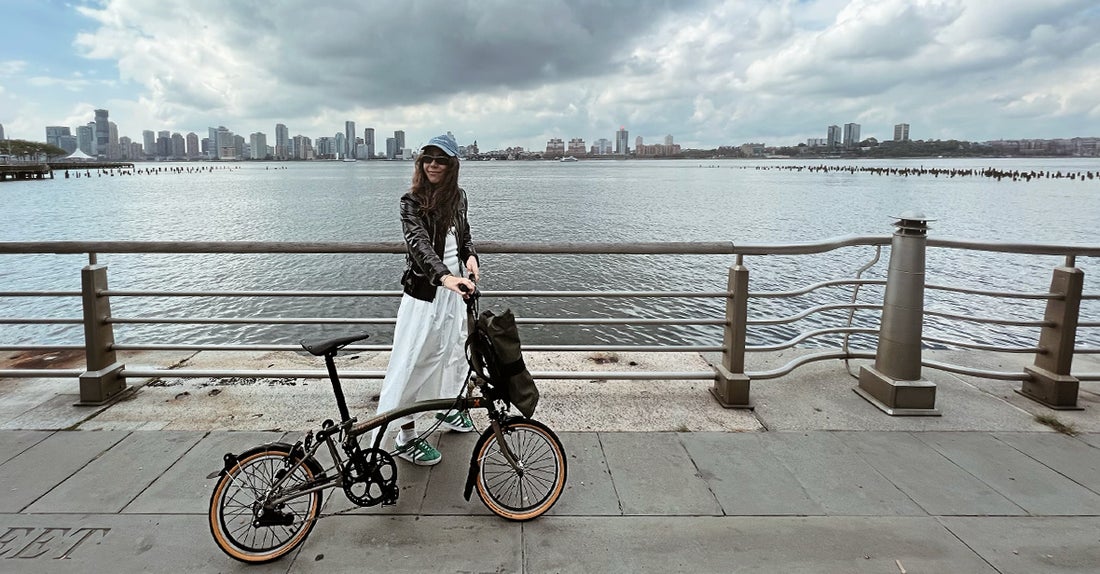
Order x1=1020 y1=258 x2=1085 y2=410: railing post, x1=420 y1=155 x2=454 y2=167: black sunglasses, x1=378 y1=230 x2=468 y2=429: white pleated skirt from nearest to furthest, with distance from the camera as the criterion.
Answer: x1=420 y1=155 x2=454 y2=167: black sunglasses < x1=378 y1=230 x2=468 y2=429: white pleated skirt < x1=1020 y1=258 x2=1085 y2=410: railing post

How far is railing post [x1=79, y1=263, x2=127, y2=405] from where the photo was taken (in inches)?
200

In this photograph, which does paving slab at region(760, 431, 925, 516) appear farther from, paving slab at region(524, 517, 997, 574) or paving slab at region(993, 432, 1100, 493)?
paving slab at region(993, 432, 1100, 493)

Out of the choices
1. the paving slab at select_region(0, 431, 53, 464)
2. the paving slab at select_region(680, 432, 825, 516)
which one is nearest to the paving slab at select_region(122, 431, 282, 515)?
the paving slab at select_region(0, 431, 53, 464)

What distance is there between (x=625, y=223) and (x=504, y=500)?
3761 centimetres

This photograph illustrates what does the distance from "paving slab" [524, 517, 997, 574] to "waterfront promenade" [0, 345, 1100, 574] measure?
0.04ft

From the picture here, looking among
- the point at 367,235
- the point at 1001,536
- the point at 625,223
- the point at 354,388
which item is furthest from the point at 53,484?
the point at 625,223

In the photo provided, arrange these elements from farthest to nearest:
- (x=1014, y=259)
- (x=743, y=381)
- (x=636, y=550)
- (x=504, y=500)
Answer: (x=1014, y=259)
(x=743, y=381)
(x=504, y=500)
(x=636, y=550)

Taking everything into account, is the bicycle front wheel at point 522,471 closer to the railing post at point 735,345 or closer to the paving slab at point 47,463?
the railing post at point 735,345

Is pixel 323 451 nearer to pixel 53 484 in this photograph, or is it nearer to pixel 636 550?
pixel 53 484

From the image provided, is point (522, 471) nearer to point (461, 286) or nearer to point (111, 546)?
point (461, 286)

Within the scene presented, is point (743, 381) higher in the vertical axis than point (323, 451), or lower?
higher

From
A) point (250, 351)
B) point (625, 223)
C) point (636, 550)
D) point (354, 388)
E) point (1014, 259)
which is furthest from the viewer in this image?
point (625, 223)

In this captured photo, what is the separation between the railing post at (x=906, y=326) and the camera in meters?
5.18

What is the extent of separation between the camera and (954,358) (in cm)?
677
